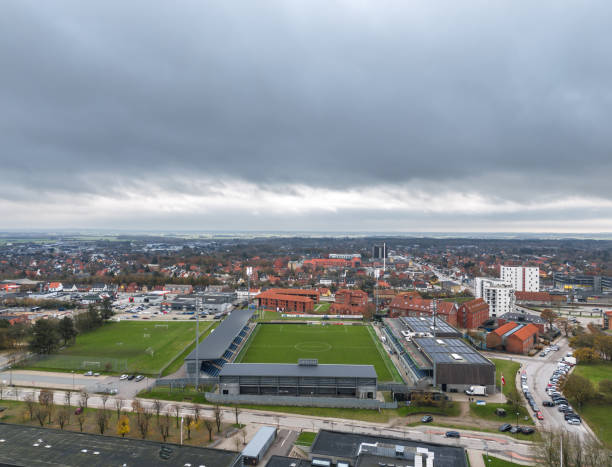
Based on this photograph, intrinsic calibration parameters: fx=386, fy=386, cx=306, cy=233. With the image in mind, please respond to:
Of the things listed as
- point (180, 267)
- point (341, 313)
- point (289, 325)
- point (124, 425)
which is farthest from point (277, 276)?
point (124, 425)

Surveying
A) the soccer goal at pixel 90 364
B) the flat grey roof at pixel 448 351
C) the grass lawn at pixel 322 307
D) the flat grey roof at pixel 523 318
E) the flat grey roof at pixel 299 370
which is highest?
the flat grey roof at pixel 448 351

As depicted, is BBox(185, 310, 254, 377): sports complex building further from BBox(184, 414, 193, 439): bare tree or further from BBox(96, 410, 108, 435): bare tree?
BBox(96, 410, 108, 435): bare tree

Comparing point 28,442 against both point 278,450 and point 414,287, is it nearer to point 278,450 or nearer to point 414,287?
point 278,450

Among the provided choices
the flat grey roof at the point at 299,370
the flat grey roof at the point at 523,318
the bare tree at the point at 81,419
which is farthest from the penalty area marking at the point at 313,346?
the flat grey roof at the point at 523,318

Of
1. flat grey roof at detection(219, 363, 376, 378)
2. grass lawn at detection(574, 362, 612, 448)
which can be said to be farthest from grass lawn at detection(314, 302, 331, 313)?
grass lawn at detection(574, 362, 612, 448)

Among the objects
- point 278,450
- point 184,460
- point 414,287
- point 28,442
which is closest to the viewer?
point 184,460

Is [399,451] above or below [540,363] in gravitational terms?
above

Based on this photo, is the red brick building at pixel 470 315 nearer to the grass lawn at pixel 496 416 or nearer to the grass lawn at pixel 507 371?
the grass lawn at pixel 507 371
